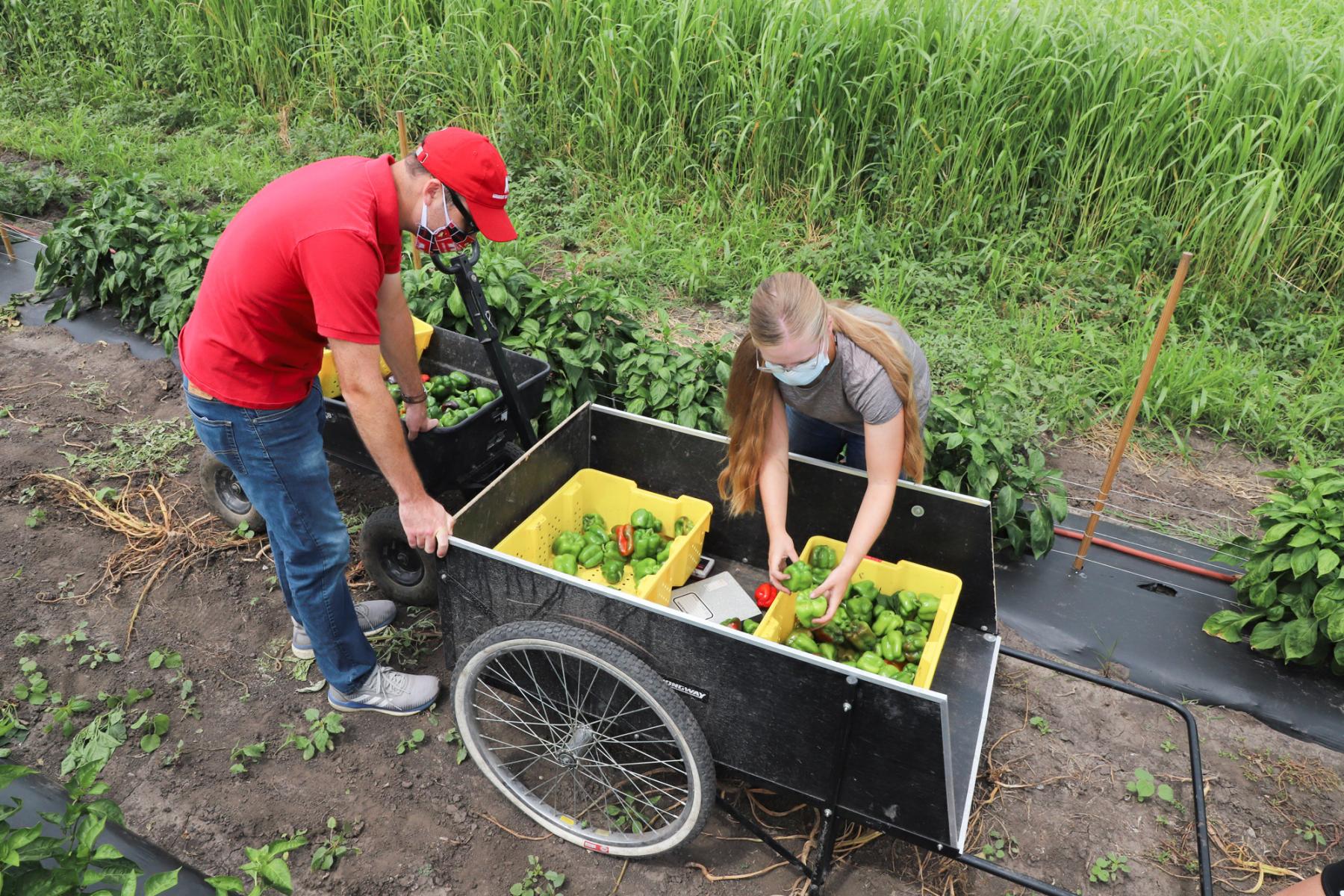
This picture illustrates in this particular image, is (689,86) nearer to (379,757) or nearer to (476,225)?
(476,225)

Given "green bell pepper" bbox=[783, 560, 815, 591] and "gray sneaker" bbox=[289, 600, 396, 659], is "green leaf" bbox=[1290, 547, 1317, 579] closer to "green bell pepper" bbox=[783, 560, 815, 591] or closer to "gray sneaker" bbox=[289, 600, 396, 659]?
"green bell pepper" bbox=[783, 560, 815, 591]

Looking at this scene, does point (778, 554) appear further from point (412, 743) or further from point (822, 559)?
point (412, 743)

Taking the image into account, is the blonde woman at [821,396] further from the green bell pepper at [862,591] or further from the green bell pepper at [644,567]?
the green bell pepper at [644,567]

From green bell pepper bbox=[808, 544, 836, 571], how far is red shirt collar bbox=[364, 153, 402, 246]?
1813 mm

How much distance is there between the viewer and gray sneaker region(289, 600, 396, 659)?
360cm

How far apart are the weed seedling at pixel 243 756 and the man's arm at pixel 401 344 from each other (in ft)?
3.99

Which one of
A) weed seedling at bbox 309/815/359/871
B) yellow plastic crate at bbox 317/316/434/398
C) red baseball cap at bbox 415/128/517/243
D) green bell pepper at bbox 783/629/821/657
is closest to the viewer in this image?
red baseball cap at bbox 415/128/517/243

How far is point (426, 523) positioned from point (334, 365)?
1.30 meters

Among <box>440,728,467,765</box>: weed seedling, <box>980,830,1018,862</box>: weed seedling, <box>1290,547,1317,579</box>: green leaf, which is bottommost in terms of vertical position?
<box>440,728,467,765</box>: weed seedling

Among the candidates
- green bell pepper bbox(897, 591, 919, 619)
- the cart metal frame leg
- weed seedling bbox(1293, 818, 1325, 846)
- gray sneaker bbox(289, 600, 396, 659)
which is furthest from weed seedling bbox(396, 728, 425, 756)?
weed seedling bbox(1293, 818, 1325, 846)

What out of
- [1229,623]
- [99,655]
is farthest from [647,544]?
[1229,623]

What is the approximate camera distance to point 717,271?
19.7 feet

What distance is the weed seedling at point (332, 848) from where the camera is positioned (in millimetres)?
2926

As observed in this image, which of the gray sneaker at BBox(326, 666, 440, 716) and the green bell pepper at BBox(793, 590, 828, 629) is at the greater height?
the green bell pepper at BBox(793, 590, 828, 629)
